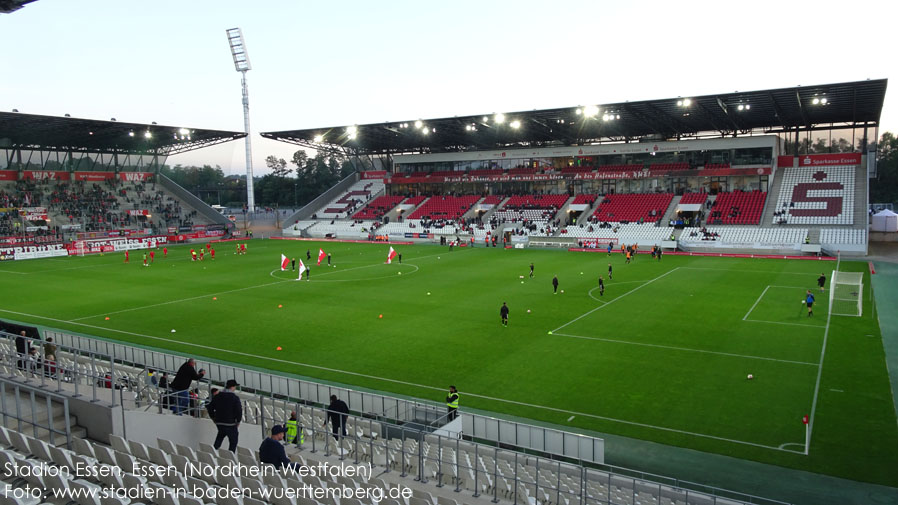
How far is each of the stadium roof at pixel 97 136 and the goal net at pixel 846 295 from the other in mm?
65264

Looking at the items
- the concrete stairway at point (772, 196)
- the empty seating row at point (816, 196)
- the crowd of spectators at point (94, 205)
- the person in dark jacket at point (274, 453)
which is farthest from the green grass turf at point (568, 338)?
the crowd of spectators at point (94, 205)

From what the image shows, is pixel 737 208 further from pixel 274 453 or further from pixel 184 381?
pixel 274 453

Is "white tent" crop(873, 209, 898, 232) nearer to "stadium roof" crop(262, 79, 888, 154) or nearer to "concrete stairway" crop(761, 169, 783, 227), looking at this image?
"stadium roof" crop(262, 79, 888, 154)

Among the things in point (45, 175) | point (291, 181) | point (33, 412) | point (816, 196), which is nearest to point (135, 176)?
point (45, 175)

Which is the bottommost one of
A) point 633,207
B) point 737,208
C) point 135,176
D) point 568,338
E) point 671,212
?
point 568,338

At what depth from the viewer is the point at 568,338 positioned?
23531mm

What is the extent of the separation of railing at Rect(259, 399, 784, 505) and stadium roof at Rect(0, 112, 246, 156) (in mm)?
60509

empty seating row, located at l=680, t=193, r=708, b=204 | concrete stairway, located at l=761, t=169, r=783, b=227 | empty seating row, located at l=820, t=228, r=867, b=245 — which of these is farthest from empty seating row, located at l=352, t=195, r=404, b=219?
empty seating row, located at l=820, t=228, r=867, b=245

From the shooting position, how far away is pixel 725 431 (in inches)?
577

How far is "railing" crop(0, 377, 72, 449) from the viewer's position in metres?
9.32

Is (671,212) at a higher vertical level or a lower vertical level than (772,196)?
lower

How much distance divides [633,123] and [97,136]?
2373 inches

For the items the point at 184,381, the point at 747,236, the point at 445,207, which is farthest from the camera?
the point at 445,207

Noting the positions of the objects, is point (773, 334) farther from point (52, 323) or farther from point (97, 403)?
point (52, 323)
